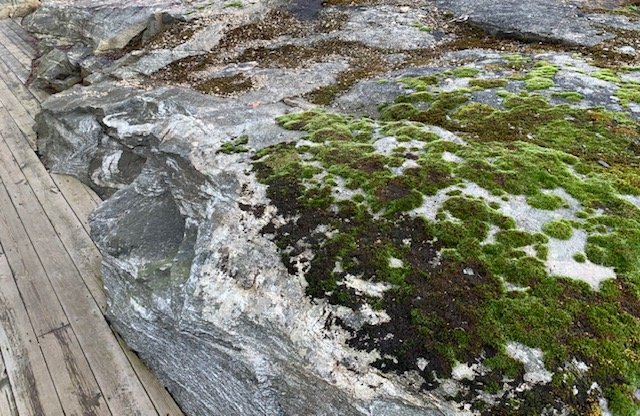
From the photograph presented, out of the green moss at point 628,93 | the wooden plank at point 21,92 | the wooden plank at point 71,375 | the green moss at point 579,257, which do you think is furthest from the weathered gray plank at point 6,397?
the green moss at point 628,93

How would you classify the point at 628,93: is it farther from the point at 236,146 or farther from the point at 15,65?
the point at 15,65

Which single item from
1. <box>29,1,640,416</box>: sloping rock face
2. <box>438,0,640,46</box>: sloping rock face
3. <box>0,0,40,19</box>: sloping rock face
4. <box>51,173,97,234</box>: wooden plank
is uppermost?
<box>438,0,640,46</box>: sloping rock face

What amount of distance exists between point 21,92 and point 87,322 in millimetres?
7128

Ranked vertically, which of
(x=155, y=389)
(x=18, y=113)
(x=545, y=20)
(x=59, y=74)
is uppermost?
(x=545, y=20)

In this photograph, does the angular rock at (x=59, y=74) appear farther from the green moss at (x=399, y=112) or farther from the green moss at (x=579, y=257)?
the green moss at (x=579, y=257)

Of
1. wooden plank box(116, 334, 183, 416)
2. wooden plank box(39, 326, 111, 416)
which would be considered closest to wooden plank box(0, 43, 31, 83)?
wooden plank box(39, 326, 111, 416)

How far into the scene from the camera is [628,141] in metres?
5.16

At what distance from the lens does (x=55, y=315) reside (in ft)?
17.9

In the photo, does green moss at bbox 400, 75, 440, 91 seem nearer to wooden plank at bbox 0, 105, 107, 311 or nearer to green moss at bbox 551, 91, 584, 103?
green moss at bbox 551, 91, 584, 103

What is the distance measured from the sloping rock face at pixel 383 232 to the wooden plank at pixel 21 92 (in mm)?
2888

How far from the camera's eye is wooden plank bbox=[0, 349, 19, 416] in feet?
14.8

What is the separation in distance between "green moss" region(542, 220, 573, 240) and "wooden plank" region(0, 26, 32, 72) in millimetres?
11671

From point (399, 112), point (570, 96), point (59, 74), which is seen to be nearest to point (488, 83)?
point (570, 96)

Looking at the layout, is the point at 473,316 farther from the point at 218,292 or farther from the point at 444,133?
the point at 444,133
